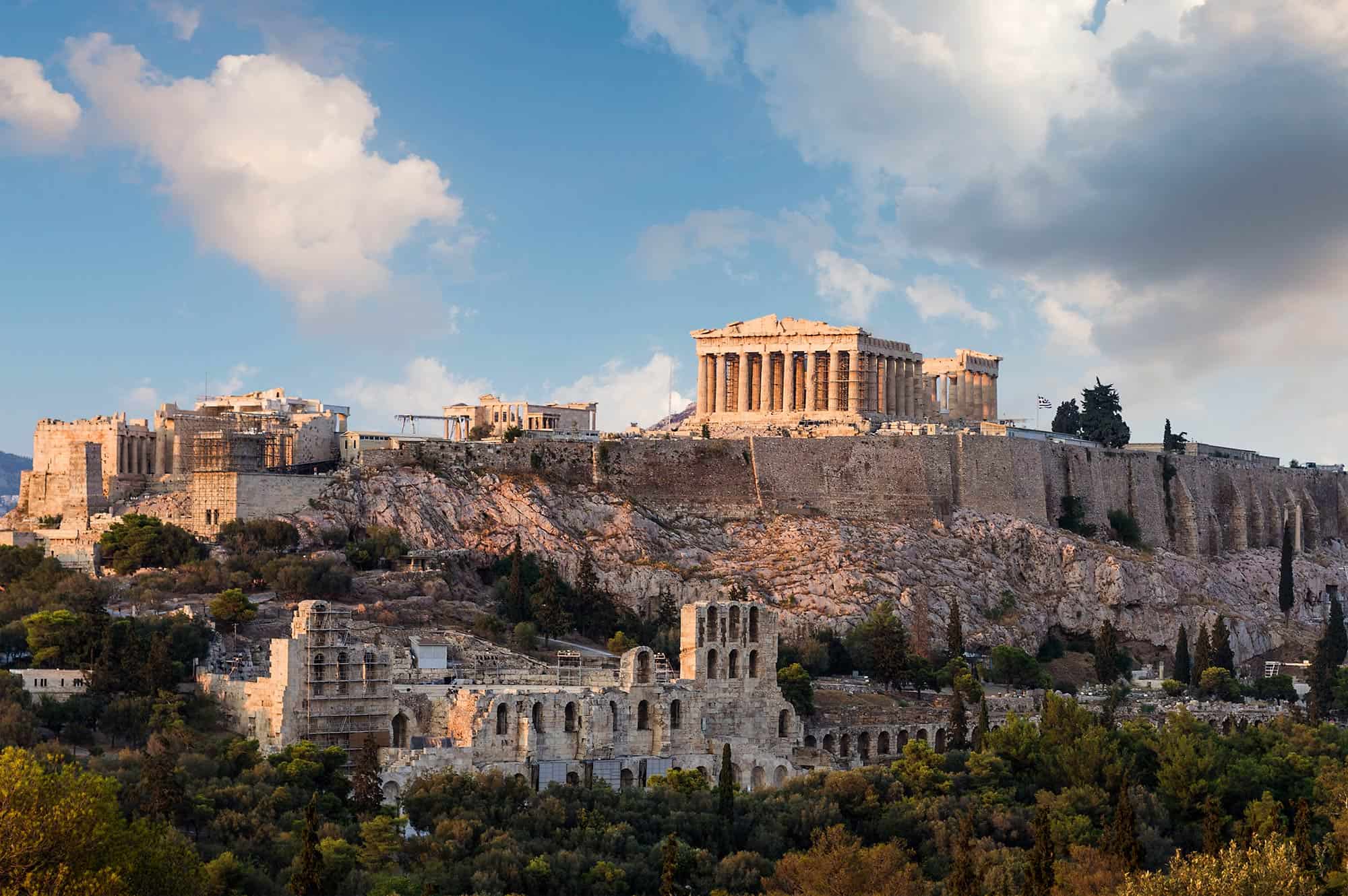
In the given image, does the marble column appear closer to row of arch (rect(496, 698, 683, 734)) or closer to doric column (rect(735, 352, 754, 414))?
doric column (rect(735, 352, 754, 414))

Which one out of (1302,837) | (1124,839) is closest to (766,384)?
(1302,837)

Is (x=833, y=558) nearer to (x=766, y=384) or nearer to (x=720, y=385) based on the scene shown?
(x=766, y=384)

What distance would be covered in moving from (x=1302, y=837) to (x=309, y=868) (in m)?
25.3

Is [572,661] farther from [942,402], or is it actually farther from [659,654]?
[942,402]

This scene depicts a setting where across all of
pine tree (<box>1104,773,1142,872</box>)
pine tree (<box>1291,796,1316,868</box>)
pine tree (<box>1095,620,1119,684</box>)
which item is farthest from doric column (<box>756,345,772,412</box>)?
pine tree (<box>1104,773,1142,872</box>)

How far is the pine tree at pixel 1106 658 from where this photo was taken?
81.5 metres

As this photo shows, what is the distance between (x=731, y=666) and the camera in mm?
62250

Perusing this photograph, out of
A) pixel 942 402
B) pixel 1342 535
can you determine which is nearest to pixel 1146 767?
pixel 942 402

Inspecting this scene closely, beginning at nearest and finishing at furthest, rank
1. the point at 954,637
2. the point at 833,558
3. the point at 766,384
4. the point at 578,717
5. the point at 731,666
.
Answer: the point at 578,717
the point at 731,666
the point at 954,637
the point at 833,558
the point at 766,384

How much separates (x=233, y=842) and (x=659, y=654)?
63.9 feet

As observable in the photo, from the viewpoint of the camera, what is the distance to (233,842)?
48.0 m

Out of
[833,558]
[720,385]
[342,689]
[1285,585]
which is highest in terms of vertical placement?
[720,385]

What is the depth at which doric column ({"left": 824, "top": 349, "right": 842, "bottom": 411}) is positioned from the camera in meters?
98.6

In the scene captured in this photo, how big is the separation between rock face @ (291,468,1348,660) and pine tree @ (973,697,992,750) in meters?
10.7
